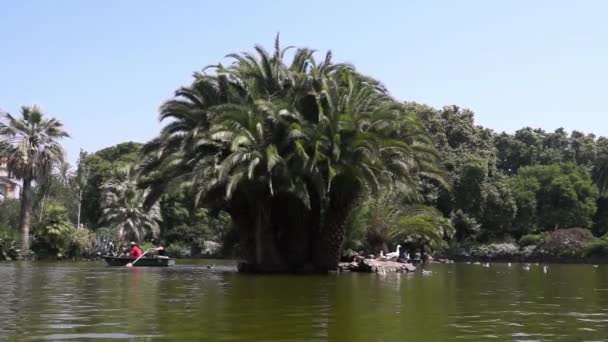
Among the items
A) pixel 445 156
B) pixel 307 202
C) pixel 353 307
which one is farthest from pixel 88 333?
pixel 445 156

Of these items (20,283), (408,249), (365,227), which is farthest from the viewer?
(408,249)

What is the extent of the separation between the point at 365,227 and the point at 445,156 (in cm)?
3028

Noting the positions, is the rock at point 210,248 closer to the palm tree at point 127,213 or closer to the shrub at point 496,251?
the palm tree at point 127,213

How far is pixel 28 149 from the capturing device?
54031mm

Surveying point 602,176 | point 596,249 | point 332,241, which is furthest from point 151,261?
point 602,176

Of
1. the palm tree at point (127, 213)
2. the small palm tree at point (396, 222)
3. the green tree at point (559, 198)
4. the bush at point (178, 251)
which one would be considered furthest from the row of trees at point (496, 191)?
the palm tree at point (127, 213)

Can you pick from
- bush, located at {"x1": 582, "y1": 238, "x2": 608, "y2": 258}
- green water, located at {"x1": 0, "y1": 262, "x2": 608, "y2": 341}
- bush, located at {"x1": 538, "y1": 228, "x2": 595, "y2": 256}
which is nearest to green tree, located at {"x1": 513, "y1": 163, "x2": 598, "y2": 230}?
bush, located at {"x1": 538, "y1": 228, "x2": 595, "y2": 256}

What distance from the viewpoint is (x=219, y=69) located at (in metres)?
35.5

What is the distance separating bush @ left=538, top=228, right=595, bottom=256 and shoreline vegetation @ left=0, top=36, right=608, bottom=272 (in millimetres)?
118

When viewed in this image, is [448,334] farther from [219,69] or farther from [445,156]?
[445,156]

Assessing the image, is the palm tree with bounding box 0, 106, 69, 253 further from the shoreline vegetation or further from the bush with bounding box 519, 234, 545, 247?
the bush with bounding box 519, 234, 545, 247

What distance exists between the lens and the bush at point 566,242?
62.6m

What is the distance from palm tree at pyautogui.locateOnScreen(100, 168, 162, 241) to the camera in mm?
61062

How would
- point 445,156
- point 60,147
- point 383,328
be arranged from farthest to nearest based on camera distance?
1. point 445,156
2. point 60,147
3. point 383,328
